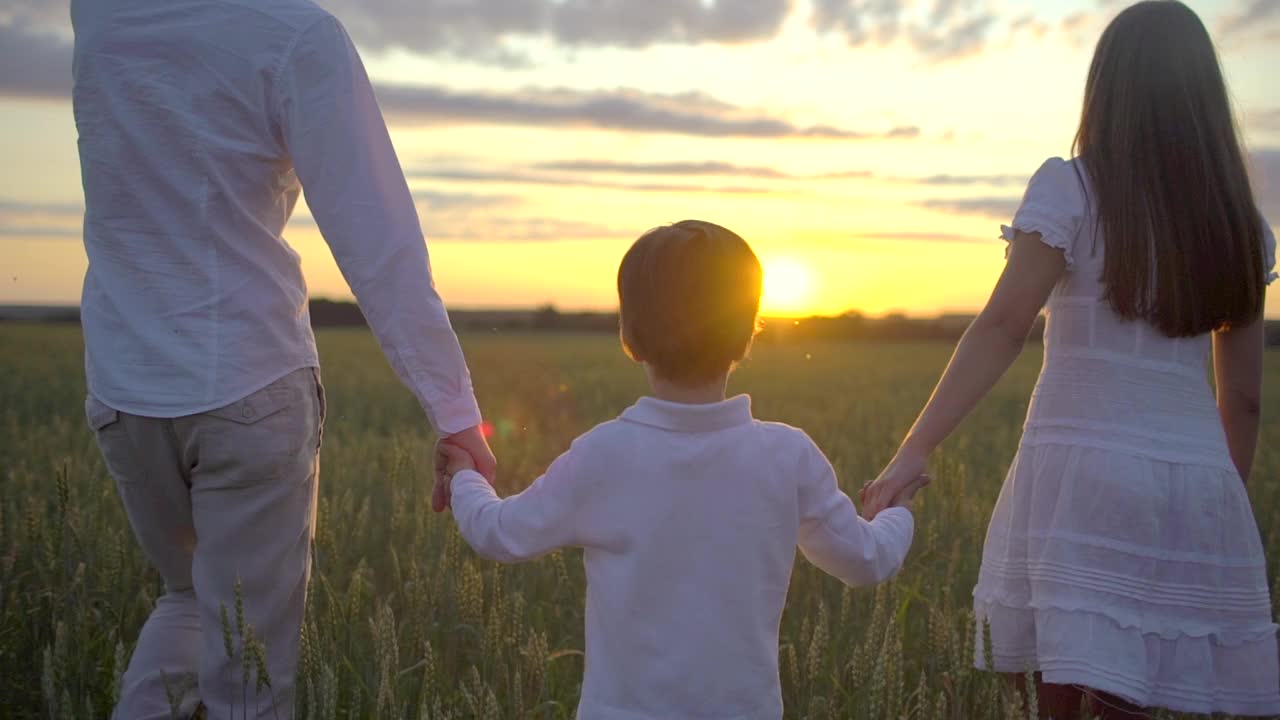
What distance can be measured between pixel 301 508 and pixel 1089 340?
1.62 metres

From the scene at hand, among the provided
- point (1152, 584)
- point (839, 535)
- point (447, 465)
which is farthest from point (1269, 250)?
point (447, 465)

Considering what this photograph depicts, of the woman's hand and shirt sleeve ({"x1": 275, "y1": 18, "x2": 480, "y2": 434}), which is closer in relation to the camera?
shirt sleeve ({"x1": 275, "y1": 18, "x2": 480, "y2": 434})

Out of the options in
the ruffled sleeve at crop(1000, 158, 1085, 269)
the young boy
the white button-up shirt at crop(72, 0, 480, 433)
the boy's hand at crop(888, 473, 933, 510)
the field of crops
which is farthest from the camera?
the field of crops

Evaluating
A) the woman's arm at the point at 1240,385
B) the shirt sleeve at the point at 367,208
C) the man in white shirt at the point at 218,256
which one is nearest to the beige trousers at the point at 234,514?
the man in white shirt at the point at 218,256

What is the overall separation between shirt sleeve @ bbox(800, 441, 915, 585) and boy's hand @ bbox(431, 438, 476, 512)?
674mm

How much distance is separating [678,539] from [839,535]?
29 centimetres

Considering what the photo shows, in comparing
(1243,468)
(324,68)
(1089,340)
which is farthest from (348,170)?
(1243,468)

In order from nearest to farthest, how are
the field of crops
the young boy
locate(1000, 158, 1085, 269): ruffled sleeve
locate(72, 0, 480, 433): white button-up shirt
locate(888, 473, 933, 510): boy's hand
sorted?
the young boy, locate(72, 0, 480, 433): white button-up shirt, locate(888, 473, 933, 510): boy's hand, locate(1000, 158, 1085, 269): ruffled sleeve, the field of crops

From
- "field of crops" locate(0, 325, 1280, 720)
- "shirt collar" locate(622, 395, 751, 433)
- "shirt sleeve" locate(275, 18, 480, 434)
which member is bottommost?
"field of crops" locate(0, 325, 1280, 720)

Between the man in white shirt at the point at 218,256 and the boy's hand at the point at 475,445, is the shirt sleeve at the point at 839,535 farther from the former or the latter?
the man in white shirt at the point at 218,256

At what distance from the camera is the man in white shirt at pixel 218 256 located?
2.03m

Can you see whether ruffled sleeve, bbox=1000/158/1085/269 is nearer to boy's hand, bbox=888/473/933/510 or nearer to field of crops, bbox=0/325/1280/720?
boy's hand, bbox=888/473/933/510

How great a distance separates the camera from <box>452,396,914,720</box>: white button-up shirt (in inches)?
71.3

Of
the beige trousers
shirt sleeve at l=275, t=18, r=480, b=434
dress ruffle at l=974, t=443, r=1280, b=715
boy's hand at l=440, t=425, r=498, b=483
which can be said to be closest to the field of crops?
the beige trousers
